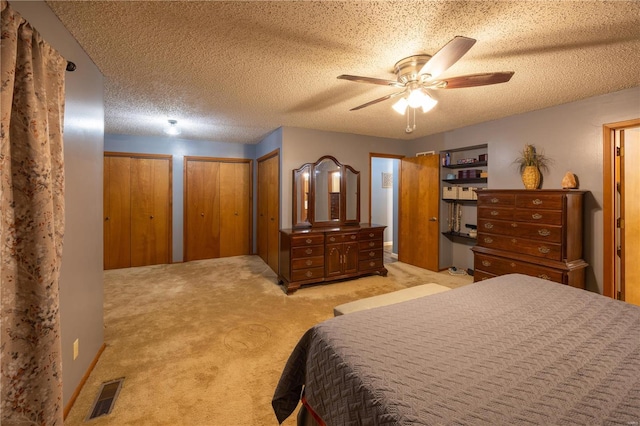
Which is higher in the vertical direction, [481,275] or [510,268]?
[510,268]

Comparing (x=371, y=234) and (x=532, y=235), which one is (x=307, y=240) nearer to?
(x=371, y=234)

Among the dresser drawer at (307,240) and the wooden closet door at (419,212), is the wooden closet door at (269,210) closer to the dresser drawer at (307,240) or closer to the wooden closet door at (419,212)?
the dresser drawer at (307,240)

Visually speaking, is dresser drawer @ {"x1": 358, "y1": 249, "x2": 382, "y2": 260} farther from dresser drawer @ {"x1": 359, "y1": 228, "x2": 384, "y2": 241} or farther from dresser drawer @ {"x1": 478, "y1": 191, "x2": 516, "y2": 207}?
dresser drawer @ {"x1": 478, "y1": 191, "x2": 516, "y2": 207}

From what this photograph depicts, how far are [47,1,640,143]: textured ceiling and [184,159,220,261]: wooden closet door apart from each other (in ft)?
7.01

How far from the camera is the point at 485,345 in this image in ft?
3.93

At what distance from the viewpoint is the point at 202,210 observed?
17.9 ft

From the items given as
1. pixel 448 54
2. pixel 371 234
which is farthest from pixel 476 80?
pixel 371 234

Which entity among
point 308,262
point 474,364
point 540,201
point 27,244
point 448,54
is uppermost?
point 448,54

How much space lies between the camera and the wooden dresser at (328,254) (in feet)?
12.4

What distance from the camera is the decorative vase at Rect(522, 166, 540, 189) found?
3.30 metres

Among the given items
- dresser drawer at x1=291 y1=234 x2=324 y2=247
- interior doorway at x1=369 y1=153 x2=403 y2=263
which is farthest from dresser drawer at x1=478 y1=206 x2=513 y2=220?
interior doorway at x1=369 y1=153 x2=403 y2=263

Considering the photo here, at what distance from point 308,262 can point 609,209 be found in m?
3.46

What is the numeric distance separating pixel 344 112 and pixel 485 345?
299cm

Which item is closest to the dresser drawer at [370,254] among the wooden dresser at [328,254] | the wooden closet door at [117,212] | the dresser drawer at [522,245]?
the wooden dresser at [328,254]
